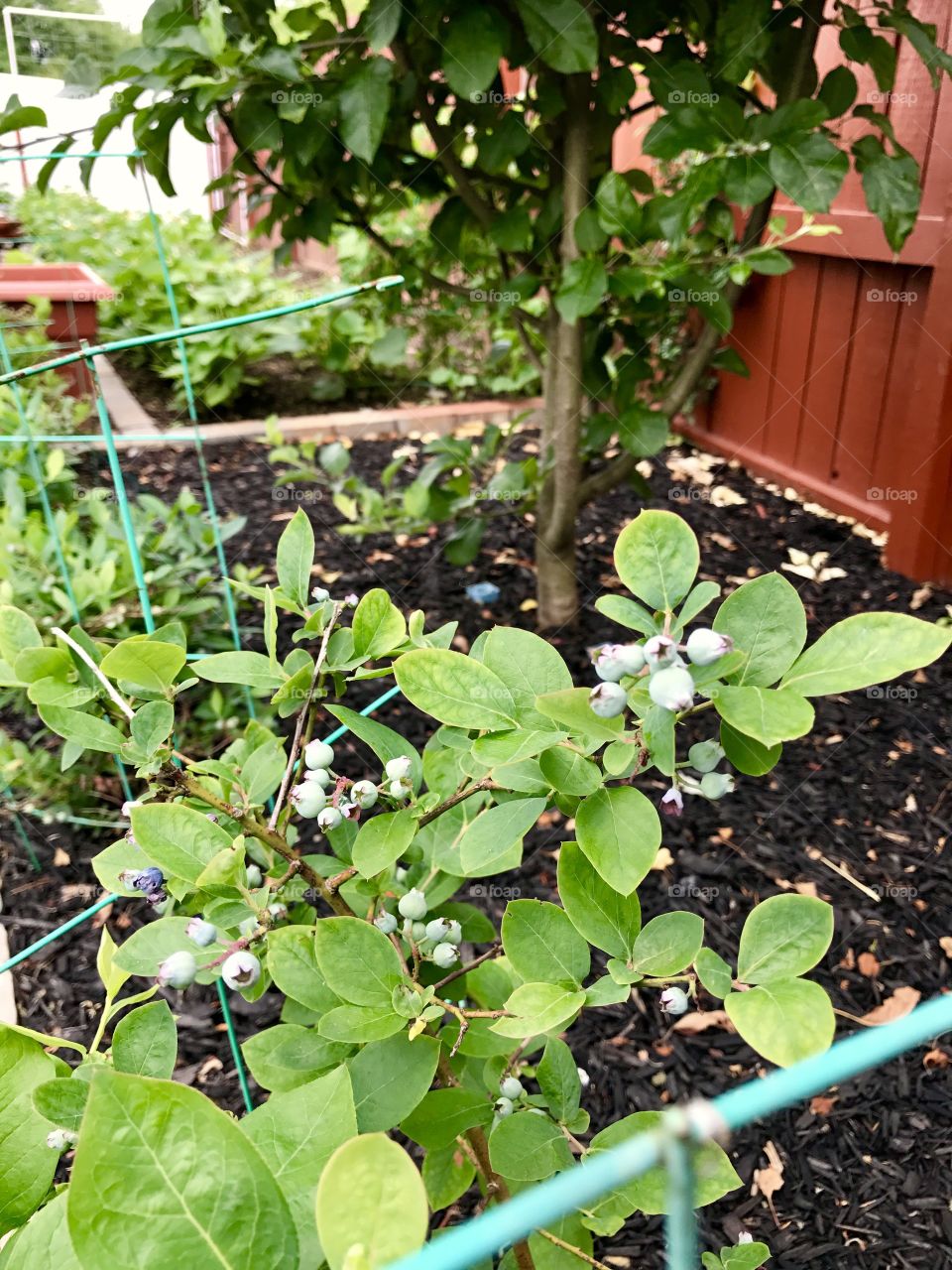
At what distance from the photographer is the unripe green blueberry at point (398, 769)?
2.34 ft

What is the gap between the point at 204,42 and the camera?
5.46 ft

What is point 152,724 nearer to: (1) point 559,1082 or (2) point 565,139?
(1) point 559,1082

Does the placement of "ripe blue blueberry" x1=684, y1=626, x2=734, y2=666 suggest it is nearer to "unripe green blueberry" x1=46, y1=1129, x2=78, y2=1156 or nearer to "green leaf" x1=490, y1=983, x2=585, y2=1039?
"green leaf" x1=490, y1=983, x2=585, y2=1039

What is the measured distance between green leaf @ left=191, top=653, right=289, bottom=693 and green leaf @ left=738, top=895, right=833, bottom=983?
1.23ft

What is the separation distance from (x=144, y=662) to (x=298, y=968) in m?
0.23

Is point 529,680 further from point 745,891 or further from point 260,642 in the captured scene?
point 260,642

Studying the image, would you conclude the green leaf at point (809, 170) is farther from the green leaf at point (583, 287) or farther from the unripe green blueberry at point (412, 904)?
the unripe green blueberry at point (412, 904)

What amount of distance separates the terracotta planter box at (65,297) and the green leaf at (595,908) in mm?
3633

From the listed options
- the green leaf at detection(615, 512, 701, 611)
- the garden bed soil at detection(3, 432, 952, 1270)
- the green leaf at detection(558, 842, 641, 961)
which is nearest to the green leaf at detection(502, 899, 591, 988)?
the green leaf at detection(558, 842, 641, 961)

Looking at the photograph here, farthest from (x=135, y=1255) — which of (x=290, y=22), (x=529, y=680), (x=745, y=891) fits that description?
(x=290, y=22)

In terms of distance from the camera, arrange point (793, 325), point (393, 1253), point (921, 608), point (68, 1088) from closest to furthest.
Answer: point (393, 1253) → point (68, 1088) → point (921, 608) → point (793, 325)

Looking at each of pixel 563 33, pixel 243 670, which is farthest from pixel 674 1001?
pixel 563 33

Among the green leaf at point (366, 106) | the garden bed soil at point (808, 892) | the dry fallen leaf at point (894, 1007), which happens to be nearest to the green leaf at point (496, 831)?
the garden bed soil at point (808, 892)

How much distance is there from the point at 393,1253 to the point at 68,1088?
32 centimetres
